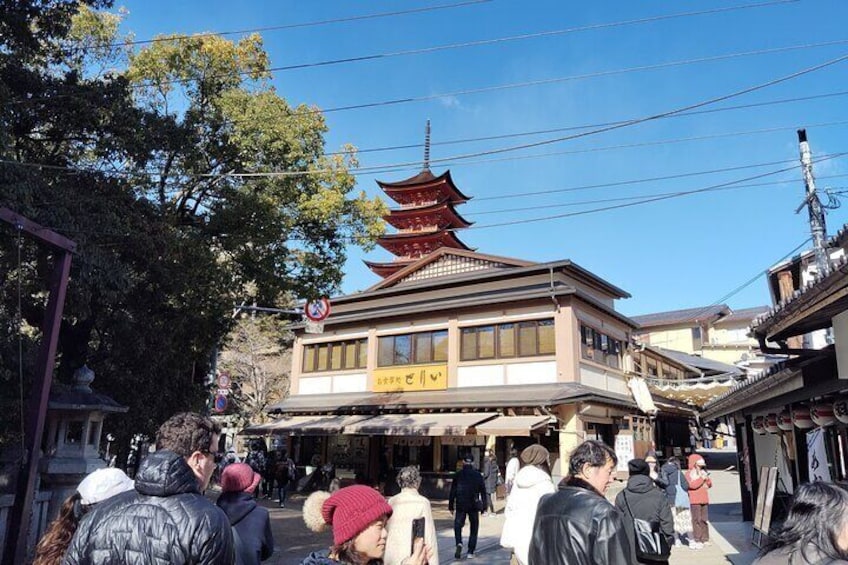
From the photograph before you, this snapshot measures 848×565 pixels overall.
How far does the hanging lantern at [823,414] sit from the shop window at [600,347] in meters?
11.5

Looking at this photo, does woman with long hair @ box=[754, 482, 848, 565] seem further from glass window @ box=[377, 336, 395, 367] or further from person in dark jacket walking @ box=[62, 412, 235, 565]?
glass window @ box=[377, 336, 395, 367]

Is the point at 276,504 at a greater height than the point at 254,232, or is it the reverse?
the point at 254,232

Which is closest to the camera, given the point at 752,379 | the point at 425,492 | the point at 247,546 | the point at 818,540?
the point at 818,540

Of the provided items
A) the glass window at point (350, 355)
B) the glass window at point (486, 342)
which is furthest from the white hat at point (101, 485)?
the glass window at point (350, 355)

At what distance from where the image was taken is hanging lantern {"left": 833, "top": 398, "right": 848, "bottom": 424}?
651 cm

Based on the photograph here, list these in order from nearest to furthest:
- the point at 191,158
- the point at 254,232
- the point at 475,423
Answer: the point at 191,158 < the point at 254,232 < the point at 475,423

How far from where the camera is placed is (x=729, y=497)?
19.6m

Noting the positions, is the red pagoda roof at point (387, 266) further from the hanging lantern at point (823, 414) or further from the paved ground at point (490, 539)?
the hanging lantern at point (823, 414)

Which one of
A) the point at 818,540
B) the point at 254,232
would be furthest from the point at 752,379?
the point at 254,232

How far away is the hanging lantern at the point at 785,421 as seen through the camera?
9.16m

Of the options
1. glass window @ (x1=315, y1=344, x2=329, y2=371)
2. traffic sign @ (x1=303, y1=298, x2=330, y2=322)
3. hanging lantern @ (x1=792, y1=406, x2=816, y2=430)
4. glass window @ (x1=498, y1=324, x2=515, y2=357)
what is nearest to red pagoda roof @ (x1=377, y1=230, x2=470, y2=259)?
glass window @ (x1=315, y1=344, x2=329, y2=371)

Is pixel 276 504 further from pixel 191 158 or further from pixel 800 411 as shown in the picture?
pixel 800 411

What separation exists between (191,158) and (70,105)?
323 centimetres

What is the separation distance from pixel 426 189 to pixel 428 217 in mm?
1684
